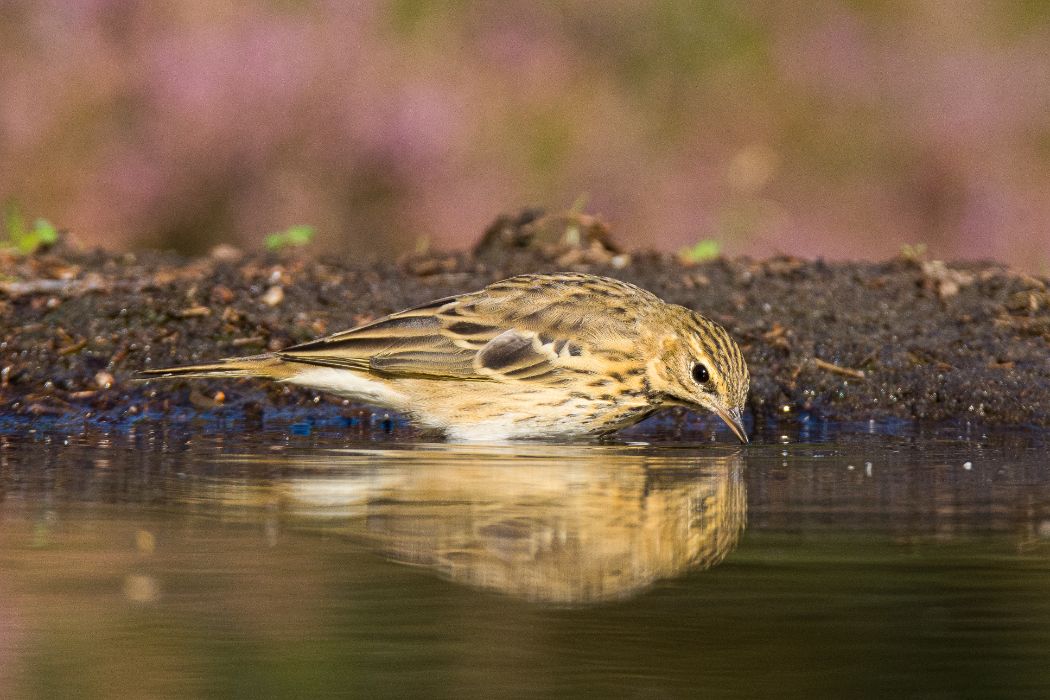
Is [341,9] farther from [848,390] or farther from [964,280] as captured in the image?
[848,390]

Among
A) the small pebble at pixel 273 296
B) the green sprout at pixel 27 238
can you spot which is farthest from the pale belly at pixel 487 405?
the green sprout at pixel 27 238

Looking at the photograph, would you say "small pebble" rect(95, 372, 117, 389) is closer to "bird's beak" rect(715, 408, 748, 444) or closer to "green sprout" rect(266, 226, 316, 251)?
"green sprout" rect(266, 226, 316, 251)

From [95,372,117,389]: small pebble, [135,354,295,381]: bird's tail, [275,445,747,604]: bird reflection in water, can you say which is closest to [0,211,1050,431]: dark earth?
[95,372,117,389]: small pebble

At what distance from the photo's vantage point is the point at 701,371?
8.13 m

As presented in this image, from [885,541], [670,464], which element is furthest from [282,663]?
[670,464]

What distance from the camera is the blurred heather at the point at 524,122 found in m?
16.4

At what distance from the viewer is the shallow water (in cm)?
381

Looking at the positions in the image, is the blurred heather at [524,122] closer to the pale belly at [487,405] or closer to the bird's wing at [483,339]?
the bird's wing at [483,339]

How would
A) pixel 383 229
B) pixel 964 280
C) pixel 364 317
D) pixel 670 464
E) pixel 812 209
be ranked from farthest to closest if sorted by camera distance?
pixel 812 209
pixel 383 229
pixel 964 280
pixel 364 317
pixel 670 464

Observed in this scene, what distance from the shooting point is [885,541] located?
541 centimetres

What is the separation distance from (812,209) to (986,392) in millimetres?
9306

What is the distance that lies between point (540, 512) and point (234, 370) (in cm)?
284

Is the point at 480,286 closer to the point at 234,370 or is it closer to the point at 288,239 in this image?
the point at 288,239

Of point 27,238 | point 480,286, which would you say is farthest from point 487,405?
point 27,238
